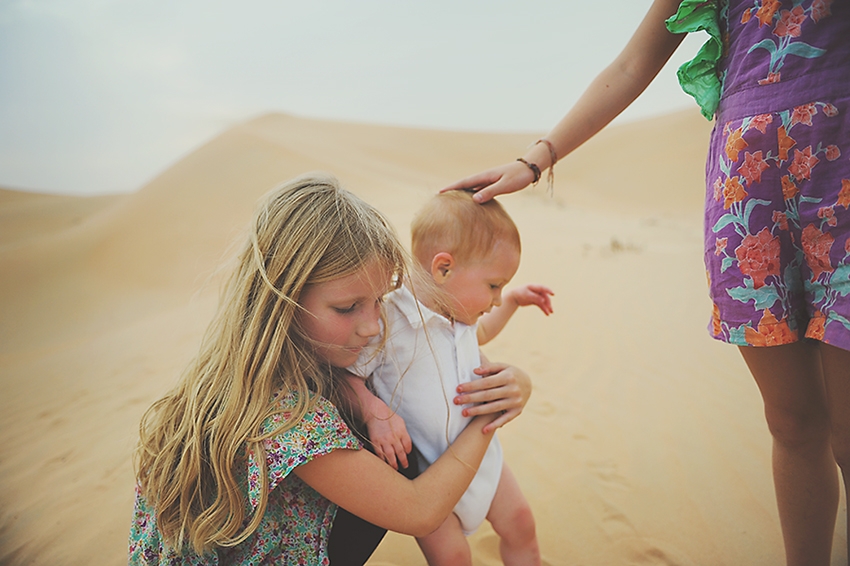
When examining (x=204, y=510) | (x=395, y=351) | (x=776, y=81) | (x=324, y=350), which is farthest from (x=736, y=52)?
(x=204, y=510)

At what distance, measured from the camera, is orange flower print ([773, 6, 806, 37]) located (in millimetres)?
1122

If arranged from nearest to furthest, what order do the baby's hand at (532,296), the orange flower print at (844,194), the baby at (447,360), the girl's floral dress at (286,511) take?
the orange flower print at (844,194) < the girl's floral dress at (286,511) < the baby at (447,360) < the baby's hand at (532,296)

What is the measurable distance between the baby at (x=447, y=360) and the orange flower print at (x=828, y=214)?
91 cm

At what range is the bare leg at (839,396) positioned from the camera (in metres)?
1.20

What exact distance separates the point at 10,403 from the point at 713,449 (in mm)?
5454

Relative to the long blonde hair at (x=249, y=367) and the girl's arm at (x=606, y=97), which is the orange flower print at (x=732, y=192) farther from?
the long blonde hair at (x=249, y=367)

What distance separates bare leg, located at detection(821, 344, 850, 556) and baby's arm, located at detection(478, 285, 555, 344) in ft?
3.45

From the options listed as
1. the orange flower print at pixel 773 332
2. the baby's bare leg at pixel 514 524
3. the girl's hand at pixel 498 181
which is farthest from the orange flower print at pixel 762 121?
the baby's bare leg at pixel 514 524

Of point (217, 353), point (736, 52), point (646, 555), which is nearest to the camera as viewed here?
point (736, 52)

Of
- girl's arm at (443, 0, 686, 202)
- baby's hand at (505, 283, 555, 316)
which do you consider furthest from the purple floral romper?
baby's hand at (505, 283, 555, 316)

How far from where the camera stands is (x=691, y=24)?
1.37 meters

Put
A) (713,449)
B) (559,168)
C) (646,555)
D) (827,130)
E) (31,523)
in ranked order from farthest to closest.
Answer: (559,168)
(713,449)
(31,523)
(646,555)
(827,130)

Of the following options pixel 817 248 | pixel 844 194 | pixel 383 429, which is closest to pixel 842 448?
pixel 817 248

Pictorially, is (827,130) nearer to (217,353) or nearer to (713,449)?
(217,353)
